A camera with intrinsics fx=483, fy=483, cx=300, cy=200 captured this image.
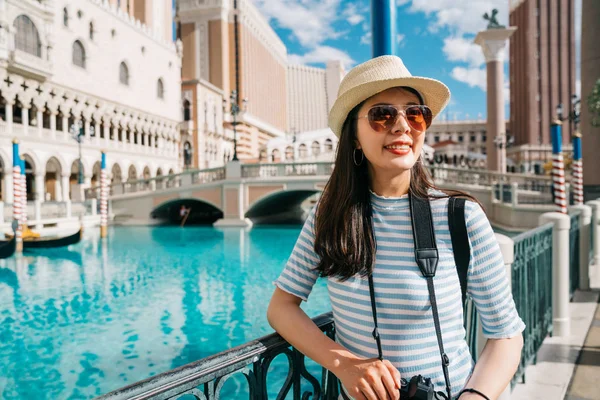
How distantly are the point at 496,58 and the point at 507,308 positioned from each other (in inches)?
1039

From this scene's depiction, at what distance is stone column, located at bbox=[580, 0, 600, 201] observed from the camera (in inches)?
519

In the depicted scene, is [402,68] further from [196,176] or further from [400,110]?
[196,176]

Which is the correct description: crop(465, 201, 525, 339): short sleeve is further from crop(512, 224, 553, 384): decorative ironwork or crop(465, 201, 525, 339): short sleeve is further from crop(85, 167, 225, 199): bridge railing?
crop(85, 167, 225, 199): bridge railing

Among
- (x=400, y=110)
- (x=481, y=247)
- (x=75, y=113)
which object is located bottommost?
(x=481, y=247)

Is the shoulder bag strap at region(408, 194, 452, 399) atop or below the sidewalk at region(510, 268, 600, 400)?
atop

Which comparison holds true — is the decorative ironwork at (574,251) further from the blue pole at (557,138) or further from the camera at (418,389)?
the blue pole at (557,138)

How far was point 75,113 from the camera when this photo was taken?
27938 mm

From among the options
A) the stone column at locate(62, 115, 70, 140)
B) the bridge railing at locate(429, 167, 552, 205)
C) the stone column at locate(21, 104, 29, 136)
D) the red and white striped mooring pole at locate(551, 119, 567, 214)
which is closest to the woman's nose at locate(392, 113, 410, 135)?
the red and white striped mooring pole at locate(551, 119, 567, 214)

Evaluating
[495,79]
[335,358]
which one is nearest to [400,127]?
[335,358]

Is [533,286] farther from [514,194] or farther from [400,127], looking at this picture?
[514,194]

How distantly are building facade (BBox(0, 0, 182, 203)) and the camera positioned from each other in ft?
77.7

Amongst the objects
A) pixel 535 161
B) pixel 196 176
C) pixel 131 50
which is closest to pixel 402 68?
pixel 196 176

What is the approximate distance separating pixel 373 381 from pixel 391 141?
65 centimetres

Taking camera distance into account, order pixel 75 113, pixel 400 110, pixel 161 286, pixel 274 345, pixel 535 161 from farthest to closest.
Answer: pixel 535 161 < pixel 75 113 < pixel 161 286 < pixel 274 345 < pixel 400 110
